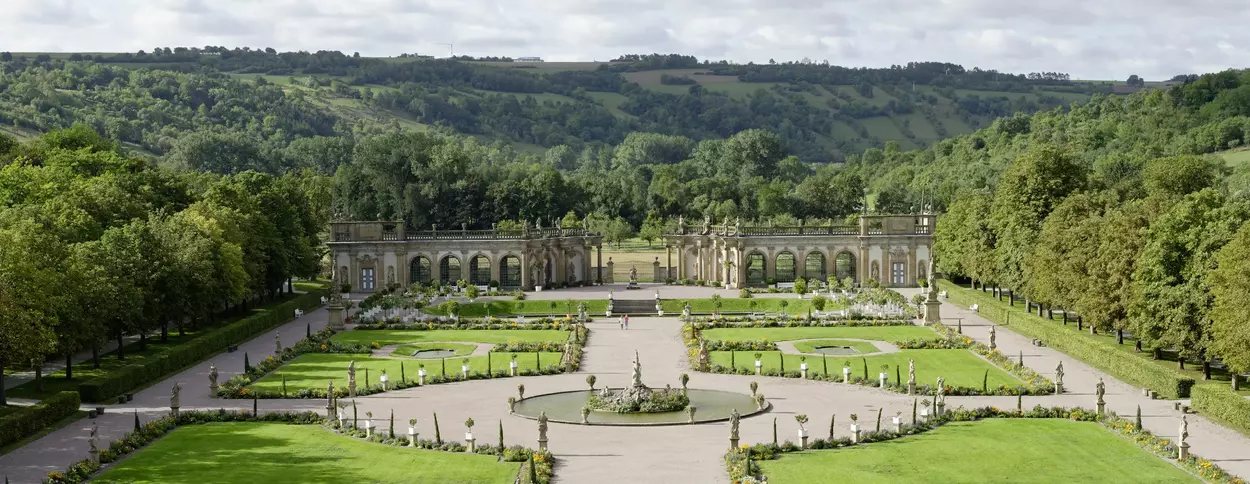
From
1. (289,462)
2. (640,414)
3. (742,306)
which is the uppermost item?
(742,306)

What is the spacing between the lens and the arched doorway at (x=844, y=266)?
385ft

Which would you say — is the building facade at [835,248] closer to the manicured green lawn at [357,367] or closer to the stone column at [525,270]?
the stone column at [525,270]

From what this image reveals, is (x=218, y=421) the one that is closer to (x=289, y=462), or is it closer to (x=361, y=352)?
(x=289, y=462)

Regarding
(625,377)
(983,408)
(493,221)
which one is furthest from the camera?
(493,221)

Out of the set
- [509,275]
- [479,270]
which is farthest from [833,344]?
[479,270]

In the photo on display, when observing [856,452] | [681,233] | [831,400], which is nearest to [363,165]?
[681,233]

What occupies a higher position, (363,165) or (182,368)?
(363,165)

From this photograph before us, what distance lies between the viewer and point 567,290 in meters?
114

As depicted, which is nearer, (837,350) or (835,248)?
(837,350)

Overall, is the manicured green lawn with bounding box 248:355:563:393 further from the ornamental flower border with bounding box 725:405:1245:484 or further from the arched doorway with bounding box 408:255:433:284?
the arched doorway with bounding box 408:255:433:284

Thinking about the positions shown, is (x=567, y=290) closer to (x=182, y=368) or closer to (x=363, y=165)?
(x=363, y=165)

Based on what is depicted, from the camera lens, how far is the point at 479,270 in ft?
398

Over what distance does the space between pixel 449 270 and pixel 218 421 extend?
6181cm

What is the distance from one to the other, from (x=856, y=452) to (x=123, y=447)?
26.4 meters
